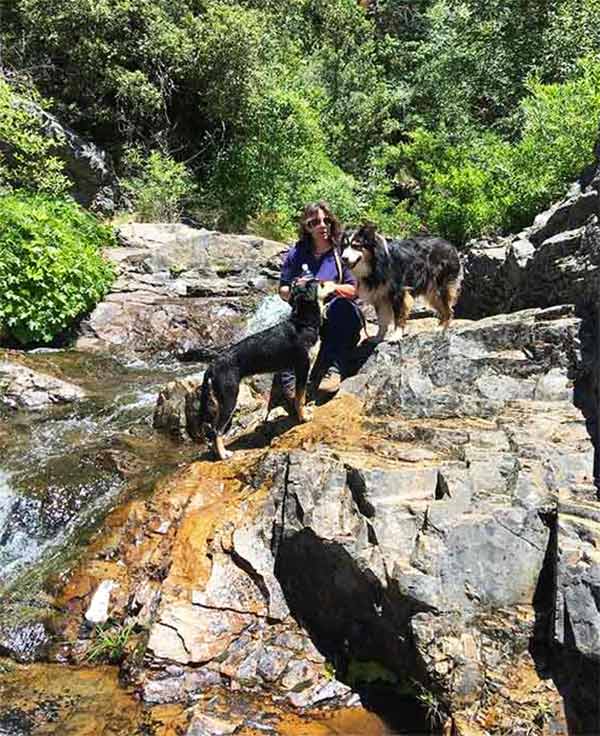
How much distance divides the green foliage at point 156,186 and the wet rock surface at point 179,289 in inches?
43.2

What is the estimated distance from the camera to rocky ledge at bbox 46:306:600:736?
3061 mm

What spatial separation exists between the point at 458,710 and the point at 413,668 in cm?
31

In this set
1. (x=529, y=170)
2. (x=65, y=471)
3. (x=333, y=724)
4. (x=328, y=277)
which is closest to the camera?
(x=333, y=724)

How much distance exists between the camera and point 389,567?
343 cm

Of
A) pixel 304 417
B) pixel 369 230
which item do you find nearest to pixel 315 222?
pixel 369 230

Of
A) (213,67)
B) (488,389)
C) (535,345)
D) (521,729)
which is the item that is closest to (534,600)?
(521,729)

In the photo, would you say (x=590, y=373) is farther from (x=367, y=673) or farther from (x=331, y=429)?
(x=367, y=673)

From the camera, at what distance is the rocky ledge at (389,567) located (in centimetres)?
306

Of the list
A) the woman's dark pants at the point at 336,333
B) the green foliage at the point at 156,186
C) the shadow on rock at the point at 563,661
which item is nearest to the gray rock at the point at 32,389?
the woman's dark pants at the point at 336,333

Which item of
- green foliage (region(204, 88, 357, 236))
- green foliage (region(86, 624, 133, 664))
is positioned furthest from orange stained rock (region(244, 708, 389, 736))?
green foliage (region(204, 88, 357, 236))

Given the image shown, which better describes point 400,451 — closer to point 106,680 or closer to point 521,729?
point 521,729

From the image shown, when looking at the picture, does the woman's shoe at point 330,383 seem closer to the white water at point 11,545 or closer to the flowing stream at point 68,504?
the flowing stream at point 68,504

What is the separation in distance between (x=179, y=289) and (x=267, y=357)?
672 cm

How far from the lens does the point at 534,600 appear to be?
3266mm
